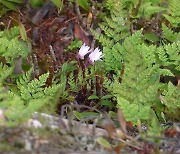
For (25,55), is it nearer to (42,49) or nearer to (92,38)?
(42,49)

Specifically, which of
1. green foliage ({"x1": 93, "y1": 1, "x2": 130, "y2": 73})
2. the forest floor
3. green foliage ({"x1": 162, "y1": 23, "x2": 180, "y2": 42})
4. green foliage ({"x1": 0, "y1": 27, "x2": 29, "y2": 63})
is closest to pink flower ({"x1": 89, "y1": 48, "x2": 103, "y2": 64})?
green foliage ({"x1": 93, "y1": 1, "x2": 130, "y2": 73})

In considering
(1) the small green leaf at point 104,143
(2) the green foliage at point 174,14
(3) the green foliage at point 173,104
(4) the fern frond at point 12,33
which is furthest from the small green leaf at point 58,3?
(1) the small green leaf at point 104,143

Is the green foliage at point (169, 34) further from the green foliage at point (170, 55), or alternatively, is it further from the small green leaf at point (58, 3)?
the small green leaf at point (58, 3)

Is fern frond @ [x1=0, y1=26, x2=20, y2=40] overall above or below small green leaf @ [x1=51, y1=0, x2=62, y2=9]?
below

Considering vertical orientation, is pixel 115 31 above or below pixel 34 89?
above

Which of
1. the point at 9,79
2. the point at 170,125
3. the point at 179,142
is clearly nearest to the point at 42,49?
the point at 9,79

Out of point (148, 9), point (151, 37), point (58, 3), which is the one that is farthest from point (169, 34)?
point (58, 3)

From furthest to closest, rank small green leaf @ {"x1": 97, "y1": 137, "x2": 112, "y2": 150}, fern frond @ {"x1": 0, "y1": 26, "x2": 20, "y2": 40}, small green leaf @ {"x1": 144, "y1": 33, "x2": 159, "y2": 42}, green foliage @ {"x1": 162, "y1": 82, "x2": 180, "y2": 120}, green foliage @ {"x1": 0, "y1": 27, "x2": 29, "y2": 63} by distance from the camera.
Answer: small green leaf @ {"x1": 144, "y1": 33, "x2": 159, "y2": 42}, fern frond @ {"x1": 0, "y1": 26, "x2": 20, "y2": 40}, green foliage @ {"x1": 0, "y1": 27, "x2": 29, "y2": 63}, green foliage @ {"x1": 162, "y1": 82, "x2": 180, "y2": 120}, small green leaf @ {"x1": 97, "y1": 137, "x2": 112, "y2": 150}

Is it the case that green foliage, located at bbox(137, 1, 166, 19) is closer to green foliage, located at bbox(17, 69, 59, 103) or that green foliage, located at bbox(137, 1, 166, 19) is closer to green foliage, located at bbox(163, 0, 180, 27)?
green foliage, located at bbox(163, 0, 180, 27)

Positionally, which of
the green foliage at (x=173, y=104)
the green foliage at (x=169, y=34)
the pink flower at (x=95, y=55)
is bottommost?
the green foliage at (x=173, y=104)

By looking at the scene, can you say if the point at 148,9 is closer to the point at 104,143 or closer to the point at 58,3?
the point at 58,3

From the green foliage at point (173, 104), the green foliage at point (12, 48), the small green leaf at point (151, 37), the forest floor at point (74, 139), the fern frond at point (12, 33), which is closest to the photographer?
the forest floor at point (74, 139)
